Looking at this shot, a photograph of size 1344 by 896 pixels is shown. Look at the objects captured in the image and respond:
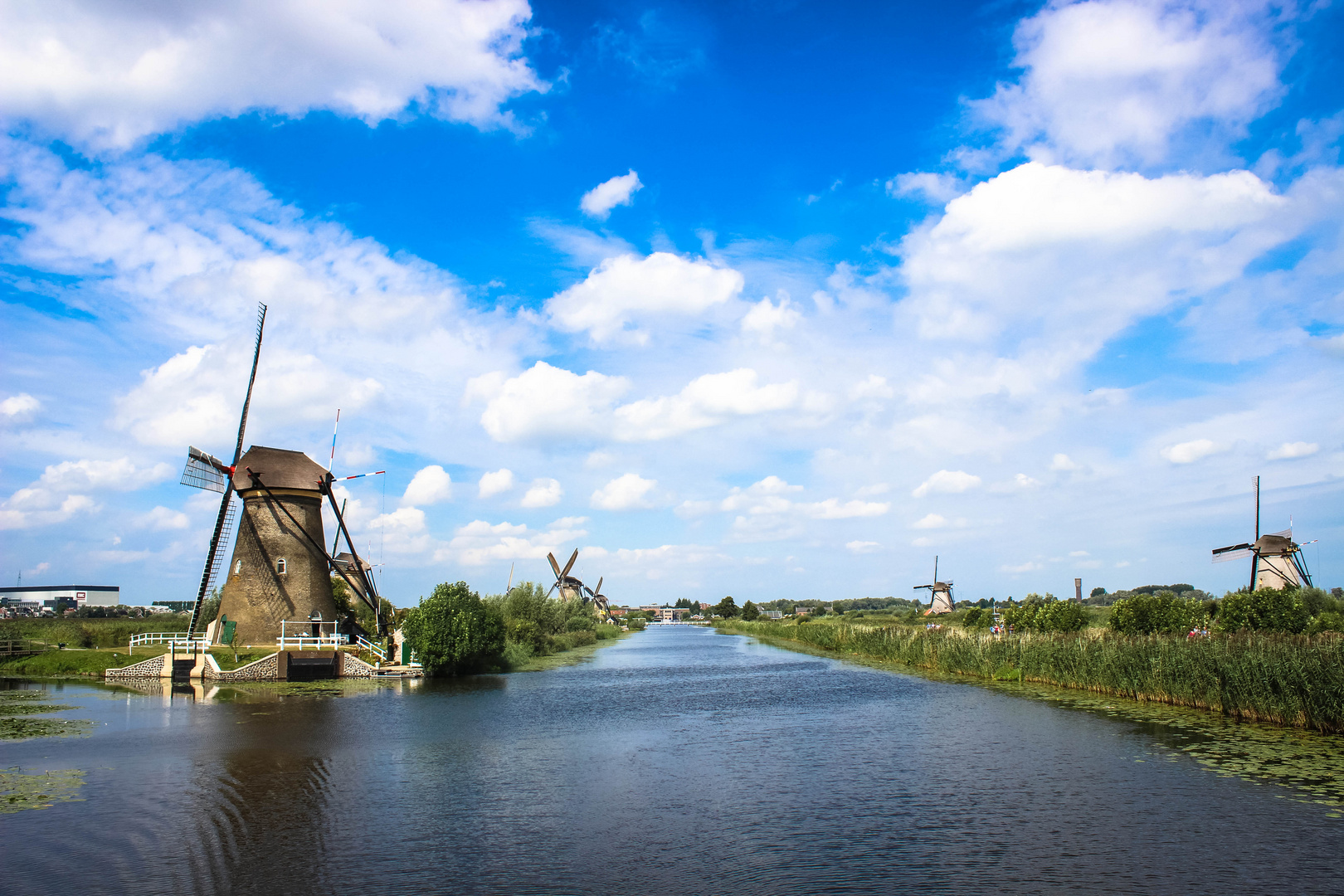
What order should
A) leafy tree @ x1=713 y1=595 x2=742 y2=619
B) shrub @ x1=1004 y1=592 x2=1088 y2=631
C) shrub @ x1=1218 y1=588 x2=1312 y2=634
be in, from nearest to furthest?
shrub @ x1=1218 y1=588 x2=1312 y2=634, shrub @ x1=1004 y1=592 x2=1088 y2=631, leafy tree @ x1=713 y1=595 x2=742 y2=619

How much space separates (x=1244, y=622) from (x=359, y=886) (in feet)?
110

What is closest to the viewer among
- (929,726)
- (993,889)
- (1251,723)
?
(993,889)

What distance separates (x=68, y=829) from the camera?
1155 cm

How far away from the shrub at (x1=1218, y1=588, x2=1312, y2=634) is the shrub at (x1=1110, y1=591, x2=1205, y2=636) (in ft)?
5.23

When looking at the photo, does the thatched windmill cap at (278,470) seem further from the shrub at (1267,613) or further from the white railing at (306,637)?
the shrub at (1267,613)

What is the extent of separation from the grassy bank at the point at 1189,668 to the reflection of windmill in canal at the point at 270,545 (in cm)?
3090

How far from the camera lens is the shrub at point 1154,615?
33.3m

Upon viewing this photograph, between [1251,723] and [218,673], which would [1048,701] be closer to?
[1251,723]

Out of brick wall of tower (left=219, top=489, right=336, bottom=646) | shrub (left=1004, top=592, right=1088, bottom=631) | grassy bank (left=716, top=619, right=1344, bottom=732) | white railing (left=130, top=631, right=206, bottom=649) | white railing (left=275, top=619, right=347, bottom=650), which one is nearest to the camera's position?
grassy bank (left=716, top=619, right=1344, bottom=732)

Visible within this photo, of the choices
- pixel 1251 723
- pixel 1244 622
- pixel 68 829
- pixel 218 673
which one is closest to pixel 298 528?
pixel 218 673

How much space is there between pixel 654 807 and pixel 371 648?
26676 millimetres

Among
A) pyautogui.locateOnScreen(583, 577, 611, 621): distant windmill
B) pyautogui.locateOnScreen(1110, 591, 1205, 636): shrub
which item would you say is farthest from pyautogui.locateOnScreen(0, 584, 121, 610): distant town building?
pyautogui.locateOnScreen(1110, 591, 1205, 636): shrub

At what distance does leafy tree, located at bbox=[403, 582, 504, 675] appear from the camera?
35.3 meters

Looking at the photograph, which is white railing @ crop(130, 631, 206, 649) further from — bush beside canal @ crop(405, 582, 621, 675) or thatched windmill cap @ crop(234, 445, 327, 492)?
bush beside canal @ crop(405, 582, 621, 675)
